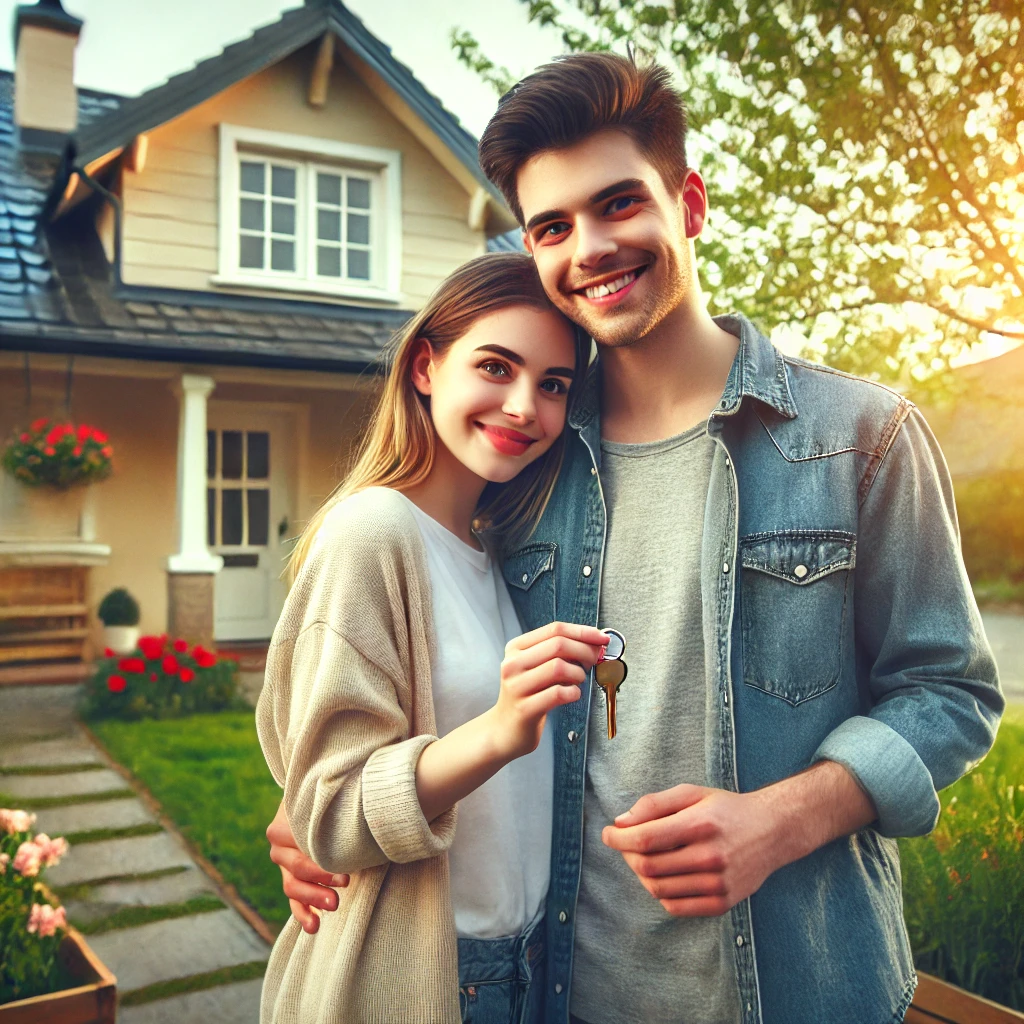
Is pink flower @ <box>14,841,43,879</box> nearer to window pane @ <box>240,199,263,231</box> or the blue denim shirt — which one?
the blue denim shirt

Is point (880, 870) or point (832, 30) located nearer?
point (880, 870)

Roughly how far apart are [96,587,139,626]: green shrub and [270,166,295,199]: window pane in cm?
245

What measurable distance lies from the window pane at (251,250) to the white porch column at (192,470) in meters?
0.86

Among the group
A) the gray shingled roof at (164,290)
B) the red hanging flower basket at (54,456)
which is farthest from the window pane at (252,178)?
the red hanging flower basket at (54,456)

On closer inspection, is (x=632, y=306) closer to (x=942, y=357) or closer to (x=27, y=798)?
(x=942, y=357)

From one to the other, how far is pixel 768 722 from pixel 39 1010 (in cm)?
235

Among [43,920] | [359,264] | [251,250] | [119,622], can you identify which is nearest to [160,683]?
[119,622]

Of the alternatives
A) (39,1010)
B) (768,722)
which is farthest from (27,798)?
(768,722)

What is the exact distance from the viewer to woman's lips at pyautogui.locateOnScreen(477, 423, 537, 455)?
141 cm

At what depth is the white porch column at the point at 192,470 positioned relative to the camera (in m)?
4.99

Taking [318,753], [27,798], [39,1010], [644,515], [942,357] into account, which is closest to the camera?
[318,753]

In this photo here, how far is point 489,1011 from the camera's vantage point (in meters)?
Result: 1.31

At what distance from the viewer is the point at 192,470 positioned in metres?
5.13

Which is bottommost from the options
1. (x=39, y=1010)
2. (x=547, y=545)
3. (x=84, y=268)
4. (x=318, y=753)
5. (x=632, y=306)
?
(x=39, y=1010)
